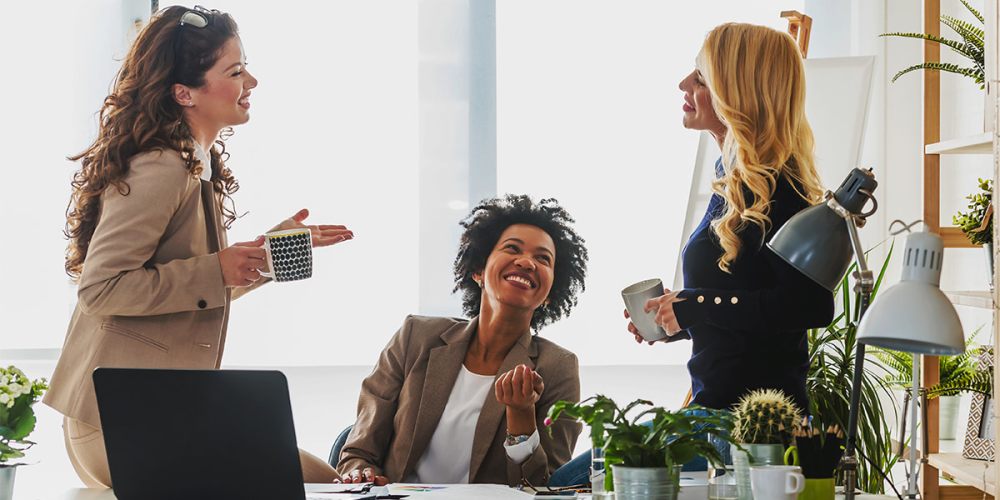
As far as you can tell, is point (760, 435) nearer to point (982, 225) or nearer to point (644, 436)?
point (644, 436)

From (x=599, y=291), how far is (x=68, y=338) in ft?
6.76

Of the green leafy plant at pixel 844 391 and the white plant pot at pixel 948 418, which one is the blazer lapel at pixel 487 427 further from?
the white plant pot at pixel 948 418

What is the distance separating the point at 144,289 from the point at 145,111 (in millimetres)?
426

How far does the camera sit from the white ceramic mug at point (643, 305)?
6.88 feet

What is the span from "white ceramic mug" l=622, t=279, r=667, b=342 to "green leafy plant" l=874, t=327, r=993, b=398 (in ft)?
2.44

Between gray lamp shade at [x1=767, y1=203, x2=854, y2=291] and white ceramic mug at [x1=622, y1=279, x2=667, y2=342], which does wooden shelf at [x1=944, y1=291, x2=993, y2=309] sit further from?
gray lamp shade at [x1=767, y1=203, x2=854, y2=291]

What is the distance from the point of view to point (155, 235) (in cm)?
208

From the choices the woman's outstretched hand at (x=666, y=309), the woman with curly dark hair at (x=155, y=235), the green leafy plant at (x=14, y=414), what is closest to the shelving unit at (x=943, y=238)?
the woman's outstretched hand at (x=666, y=309)

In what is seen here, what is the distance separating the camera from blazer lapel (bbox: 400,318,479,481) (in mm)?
2383

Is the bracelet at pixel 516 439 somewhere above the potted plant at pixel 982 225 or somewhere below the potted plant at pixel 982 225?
below

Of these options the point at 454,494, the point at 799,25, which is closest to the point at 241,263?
the point at 454,494

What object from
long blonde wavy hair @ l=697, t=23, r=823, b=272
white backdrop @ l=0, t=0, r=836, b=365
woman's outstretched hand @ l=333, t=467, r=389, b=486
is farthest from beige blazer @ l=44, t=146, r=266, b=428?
white backdrop @ l=0, t=0, r=836, b=365

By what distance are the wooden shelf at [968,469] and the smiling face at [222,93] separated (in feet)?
6.47

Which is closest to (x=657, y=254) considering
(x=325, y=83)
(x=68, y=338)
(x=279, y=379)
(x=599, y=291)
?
(x=599, y=291)
